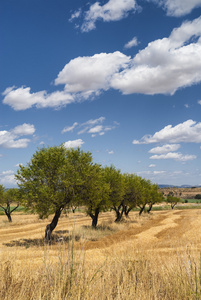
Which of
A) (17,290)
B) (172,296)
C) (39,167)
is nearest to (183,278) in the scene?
(172,296)

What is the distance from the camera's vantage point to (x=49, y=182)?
82.5 ft

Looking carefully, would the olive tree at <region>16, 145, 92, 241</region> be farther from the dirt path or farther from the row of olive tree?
the dirt path

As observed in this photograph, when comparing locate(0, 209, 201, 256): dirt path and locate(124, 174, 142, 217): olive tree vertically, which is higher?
locate(124, 174, 142, 217): olive tree

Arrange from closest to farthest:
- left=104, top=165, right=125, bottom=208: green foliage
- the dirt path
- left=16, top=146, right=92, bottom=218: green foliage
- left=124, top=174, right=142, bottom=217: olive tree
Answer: the dirt path, left=16, top=146, right=92, bottom=218: green foliage, left=104, top=165, right=125, bottom=208: green foliage, left=124, top=174, right=142, bottom=217: olive tree

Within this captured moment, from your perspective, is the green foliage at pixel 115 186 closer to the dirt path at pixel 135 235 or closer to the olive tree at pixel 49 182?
the dirt path at pixel 135 235

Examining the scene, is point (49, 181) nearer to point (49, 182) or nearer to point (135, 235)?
point (49, 182)

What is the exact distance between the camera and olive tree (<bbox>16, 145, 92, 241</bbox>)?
24047mm

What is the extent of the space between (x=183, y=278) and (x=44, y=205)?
2011 cm

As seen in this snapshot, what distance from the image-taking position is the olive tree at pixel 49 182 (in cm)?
2405

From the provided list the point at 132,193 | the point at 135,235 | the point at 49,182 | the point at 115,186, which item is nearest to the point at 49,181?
the point at 49,182

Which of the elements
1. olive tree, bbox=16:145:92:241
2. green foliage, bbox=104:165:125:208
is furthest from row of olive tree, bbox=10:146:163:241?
green foliage, bbox=104:165:125:208

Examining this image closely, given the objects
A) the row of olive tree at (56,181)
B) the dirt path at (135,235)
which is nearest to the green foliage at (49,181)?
the row of olive tree at (56,181)

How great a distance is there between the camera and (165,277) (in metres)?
5.64

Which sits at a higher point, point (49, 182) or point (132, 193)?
point (49, 182)
